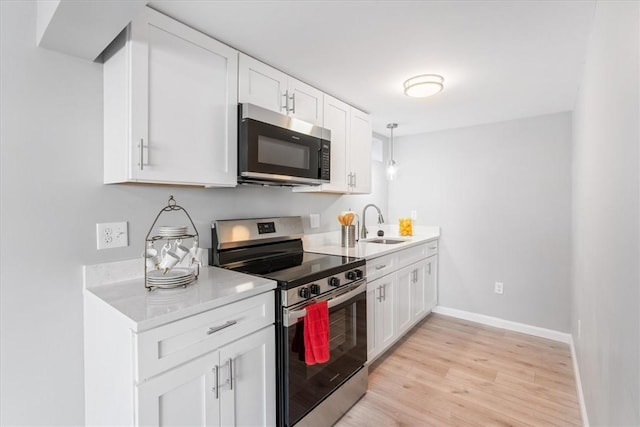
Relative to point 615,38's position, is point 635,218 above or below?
below

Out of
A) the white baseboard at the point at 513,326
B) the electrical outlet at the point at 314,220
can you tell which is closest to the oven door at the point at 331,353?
the electrical outlet at the point at 314,220

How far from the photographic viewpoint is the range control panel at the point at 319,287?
153cm

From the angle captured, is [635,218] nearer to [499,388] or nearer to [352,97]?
[499,388]

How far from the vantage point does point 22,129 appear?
127 cm

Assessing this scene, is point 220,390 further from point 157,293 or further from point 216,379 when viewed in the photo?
point 157,293

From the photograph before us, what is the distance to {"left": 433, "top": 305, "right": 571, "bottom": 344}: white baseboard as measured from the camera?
2.97 m

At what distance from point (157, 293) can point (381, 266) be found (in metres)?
1.62

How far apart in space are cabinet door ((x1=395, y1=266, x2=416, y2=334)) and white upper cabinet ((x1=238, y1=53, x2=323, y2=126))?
1.56 metres

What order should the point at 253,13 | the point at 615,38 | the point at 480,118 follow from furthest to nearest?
the point at 480,118 → the point at 253,13 → the point at 615,38

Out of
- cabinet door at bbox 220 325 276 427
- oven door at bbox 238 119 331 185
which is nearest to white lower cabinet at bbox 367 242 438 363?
oven door at bbox 238 119 331 185

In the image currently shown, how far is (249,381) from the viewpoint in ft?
4.59

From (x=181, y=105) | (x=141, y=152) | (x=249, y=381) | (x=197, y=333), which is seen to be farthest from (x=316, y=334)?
(x=181, y=105)

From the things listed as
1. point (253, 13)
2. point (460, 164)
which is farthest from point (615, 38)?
point (460, 164)

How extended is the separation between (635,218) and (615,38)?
0.69m
